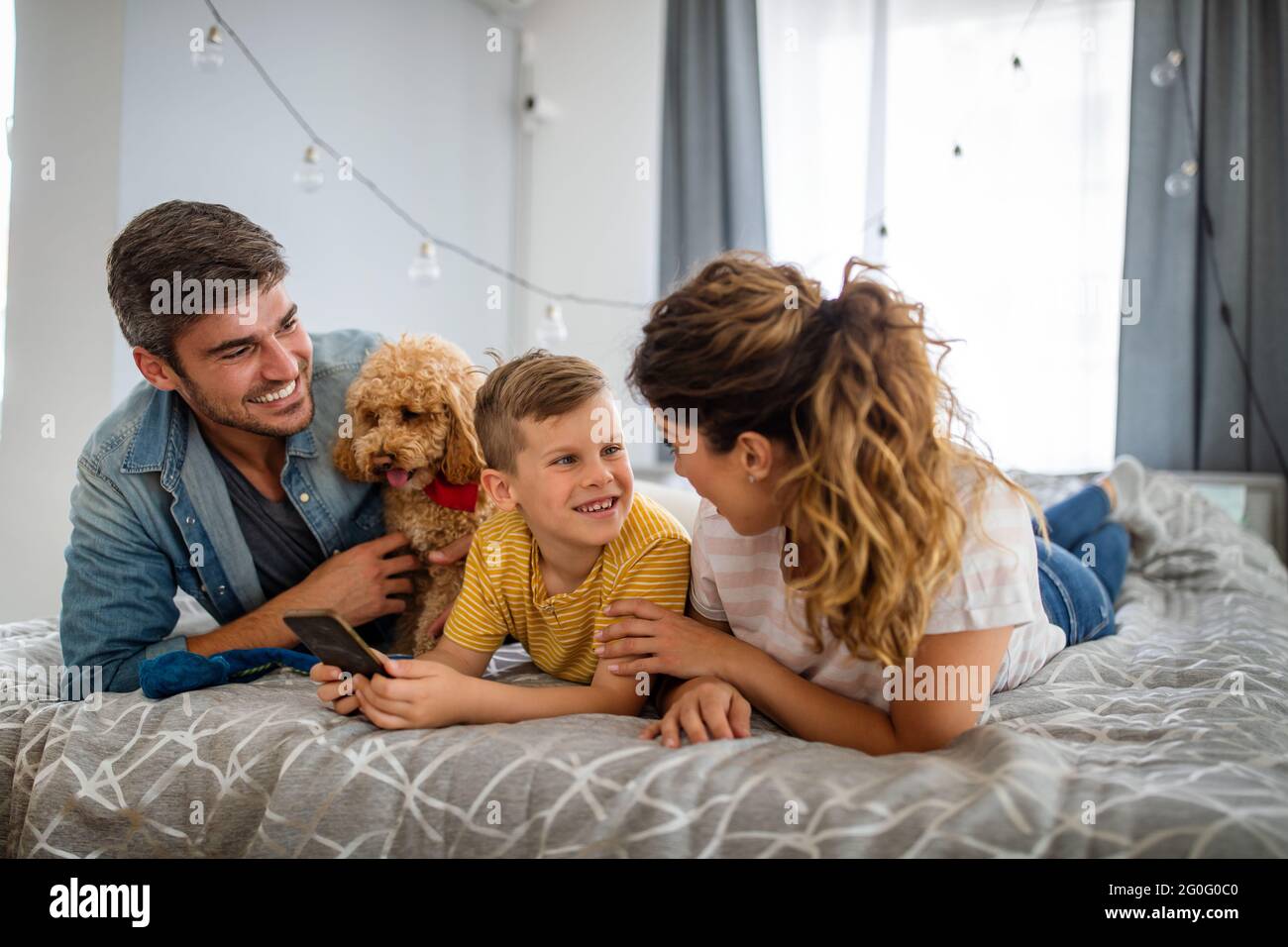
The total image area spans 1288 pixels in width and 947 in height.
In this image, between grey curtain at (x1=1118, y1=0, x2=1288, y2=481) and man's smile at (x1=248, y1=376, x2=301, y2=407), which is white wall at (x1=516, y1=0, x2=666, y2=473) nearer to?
grey curtain at (x1=1118, y1=0, x2=1288, y2=481)

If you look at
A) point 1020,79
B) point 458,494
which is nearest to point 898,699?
point 458,494

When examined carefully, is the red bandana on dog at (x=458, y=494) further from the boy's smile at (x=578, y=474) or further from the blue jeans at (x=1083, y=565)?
the blue jeans at (x=1083, y=565)

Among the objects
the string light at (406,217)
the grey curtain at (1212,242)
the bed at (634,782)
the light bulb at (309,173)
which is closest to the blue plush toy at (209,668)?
the bed at (634,782)

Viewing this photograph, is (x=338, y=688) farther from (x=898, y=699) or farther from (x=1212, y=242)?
(x=1212, y=242)

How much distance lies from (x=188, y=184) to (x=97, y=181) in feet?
0.97

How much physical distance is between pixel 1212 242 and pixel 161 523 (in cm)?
356

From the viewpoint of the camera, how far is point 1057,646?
165 cm

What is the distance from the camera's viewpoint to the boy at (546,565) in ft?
4.14

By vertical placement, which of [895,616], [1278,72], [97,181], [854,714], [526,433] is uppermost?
[1278,72]

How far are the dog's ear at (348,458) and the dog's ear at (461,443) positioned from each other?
0.16 meters

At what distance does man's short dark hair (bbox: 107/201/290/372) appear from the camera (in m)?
1.54

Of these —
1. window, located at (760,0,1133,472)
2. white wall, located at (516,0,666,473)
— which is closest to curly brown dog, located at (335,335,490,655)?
window, located at (760,0,1133,472)

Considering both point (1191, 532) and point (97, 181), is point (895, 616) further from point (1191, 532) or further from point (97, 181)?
point (97, 181)

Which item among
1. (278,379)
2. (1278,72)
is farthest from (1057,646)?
(1278,72)
